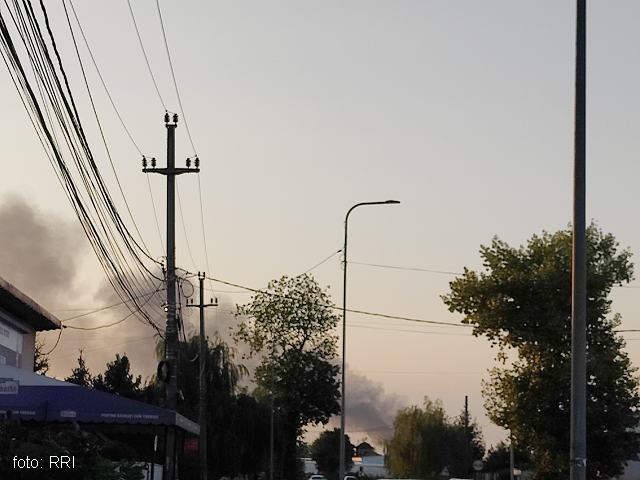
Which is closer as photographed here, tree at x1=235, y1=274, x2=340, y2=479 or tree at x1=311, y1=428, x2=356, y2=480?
tree at x1=235, y1=274, x2=340, y2=479

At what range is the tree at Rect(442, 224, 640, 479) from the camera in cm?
4572

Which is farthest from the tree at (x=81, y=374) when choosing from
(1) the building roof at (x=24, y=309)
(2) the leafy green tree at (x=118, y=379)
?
(1) the building roof at (x=24, y=309)

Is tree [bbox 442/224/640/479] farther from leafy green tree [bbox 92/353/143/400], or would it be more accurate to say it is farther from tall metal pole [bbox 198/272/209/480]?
leafy green tree [bbox 92/353/143/400]

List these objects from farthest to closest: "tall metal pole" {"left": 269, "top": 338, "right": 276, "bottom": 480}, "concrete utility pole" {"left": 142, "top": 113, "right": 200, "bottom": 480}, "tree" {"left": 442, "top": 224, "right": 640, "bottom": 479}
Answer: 1. "tall metal pole" {"left": 269, "top": 338, "right": 276, "bottom": 480}
2. "tree" {"left": 442, "top": 224, "right": 640, "bottom": 479}
3. "concrete utility pole" {"left": 142, "top": 113, "right": 200, "bottom": 480}

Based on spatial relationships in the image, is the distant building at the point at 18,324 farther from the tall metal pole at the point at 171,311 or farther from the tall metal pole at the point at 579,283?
the tall metal pole at the point at 579,283

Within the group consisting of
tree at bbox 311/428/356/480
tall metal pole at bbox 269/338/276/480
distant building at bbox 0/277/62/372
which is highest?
distant building at bbox 0/277/62/372

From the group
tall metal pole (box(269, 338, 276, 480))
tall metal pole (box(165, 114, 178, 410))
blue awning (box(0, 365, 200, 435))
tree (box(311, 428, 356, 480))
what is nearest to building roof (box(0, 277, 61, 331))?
tall metal pole (box(165, 114, 178, 410))

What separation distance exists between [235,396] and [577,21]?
42710 mm

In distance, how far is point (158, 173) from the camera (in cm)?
3139

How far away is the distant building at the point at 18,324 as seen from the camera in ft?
88.6

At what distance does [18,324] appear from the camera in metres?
29.9

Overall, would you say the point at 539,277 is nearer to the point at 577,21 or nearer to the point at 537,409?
the point at 537,409

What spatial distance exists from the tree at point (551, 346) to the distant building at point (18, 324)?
69.8 ft

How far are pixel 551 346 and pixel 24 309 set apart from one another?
24.9 meters
